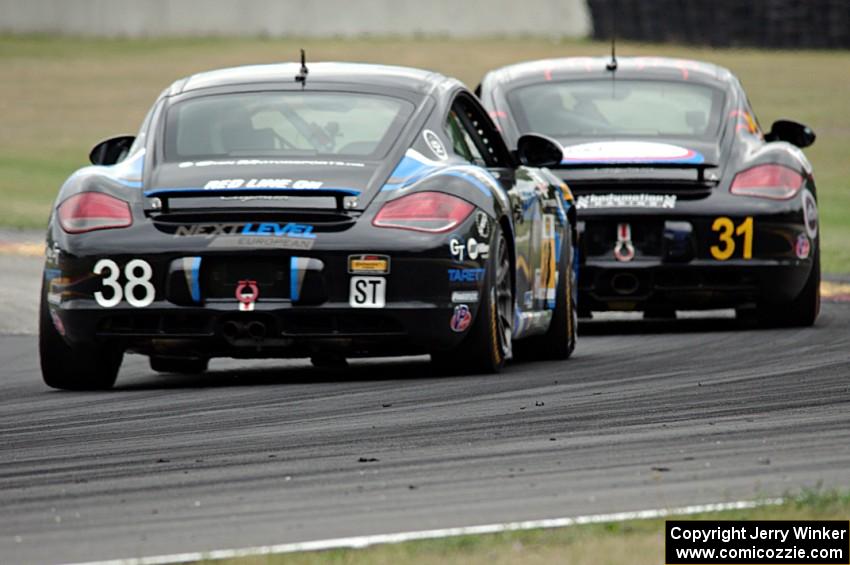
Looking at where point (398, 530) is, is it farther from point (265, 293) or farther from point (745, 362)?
point (745, 362)

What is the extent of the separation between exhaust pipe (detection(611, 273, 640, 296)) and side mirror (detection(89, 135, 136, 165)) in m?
3.26

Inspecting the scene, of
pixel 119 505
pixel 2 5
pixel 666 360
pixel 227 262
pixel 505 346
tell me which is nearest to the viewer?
pixel 119 505

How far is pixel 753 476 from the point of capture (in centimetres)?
607

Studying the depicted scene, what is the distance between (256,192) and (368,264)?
1.75 feet

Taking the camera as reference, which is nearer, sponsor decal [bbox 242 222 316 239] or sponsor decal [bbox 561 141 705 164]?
sponsor decal [bbox 242 222 316 239]

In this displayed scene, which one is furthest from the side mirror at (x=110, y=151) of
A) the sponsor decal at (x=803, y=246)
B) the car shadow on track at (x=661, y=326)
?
the sponsor decal at (x=803, y=246)

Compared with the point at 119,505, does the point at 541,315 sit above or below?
below

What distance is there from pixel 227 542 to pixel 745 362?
5.08 m

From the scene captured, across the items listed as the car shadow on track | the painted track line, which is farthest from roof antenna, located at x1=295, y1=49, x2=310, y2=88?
the painted track line

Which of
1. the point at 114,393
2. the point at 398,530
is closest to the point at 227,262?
the point at 114,393

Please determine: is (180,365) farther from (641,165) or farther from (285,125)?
(641,165)

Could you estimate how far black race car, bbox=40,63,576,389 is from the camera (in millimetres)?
8719

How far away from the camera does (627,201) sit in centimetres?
1202

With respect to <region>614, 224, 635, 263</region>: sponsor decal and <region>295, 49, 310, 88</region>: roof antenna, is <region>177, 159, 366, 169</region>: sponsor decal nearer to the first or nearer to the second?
<region>295, 49, 310, 88</region>: roof antenna
